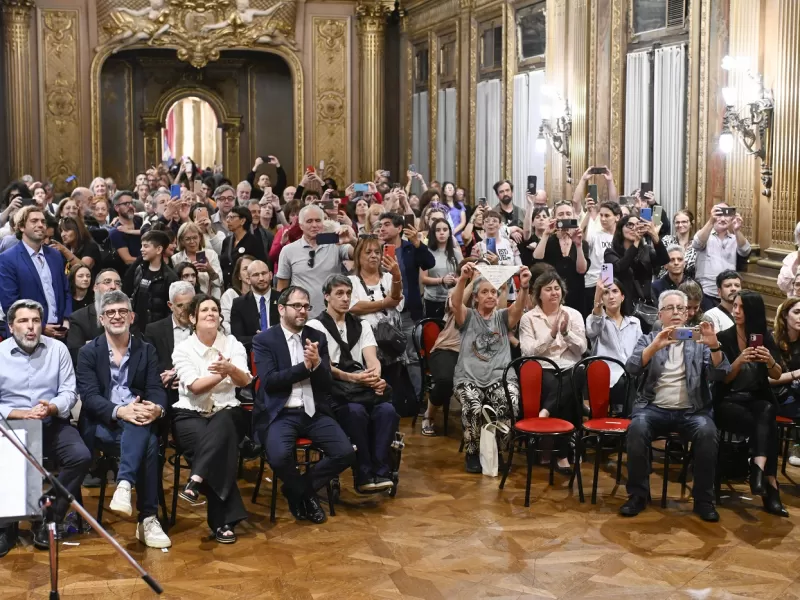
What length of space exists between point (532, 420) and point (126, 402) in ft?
7.52

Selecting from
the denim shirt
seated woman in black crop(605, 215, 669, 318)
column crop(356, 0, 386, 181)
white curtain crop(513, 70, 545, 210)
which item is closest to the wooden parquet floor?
the denim shirt

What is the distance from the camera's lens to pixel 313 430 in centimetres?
620

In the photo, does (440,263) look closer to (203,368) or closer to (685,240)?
(685,240)

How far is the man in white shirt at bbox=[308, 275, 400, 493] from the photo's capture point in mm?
Answer: 6422

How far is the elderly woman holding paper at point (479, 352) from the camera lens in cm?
702

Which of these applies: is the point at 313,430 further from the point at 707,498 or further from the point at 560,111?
the point at 560,111

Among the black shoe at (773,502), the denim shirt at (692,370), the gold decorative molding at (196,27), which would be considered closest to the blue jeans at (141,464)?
the denim shirt at (692,370)

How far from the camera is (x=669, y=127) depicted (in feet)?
36.0

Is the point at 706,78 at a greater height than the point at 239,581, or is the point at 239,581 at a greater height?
the point at 706,78

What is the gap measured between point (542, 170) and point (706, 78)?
138 inches

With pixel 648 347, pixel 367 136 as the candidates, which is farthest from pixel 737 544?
pixel 367 136

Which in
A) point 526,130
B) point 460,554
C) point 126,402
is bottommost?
point 460,554

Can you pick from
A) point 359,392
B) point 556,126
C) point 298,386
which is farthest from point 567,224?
point 556,126

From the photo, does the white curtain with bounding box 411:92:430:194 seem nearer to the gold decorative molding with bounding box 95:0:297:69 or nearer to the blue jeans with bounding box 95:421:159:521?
the gold decorative molding with bounding box 95:0:297:69
